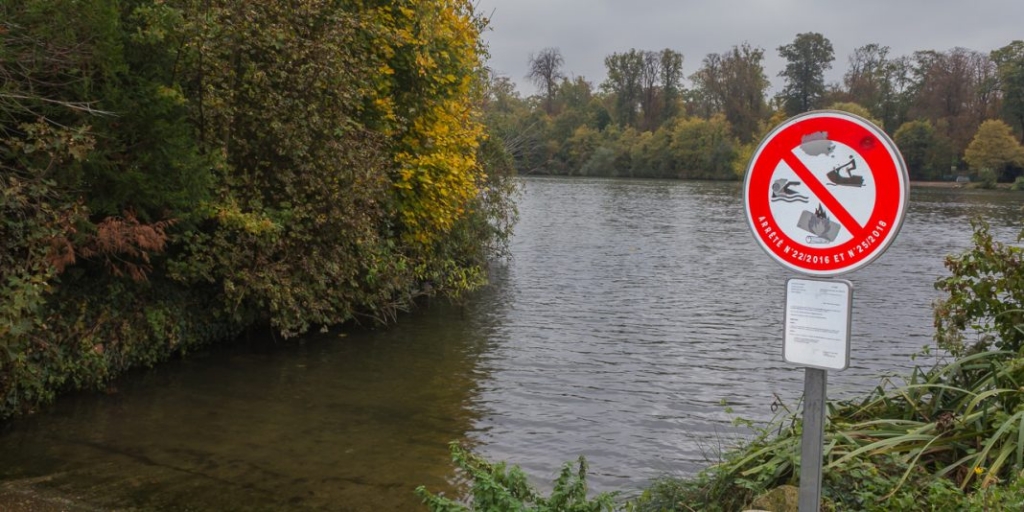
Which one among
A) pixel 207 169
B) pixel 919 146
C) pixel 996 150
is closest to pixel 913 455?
pixel 207 169

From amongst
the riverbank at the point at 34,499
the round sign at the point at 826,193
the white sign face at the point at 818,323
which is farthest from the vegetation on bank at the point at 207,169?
the white sign face at the point at 818,323

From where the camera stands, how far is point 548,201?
5412 centimetres

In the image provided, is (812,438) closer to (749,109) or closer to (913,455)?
(913,455)

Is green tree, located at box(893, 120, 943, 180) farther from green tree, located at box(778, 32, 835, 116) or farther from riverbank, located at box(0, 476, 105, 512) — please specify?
riverbank, located at box(0, 476, 105, 512)

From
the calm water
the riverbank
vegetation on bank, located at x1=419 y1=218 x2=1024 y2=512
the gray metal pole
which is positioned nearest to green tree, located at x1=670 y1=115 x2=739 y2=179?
the calm water

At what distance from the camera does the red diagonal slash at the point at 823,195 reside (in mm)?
3355

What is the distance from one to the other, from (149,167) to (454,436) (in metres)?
4.87

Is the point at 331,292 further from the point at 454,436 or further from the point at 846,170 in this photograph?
the point at 846,170

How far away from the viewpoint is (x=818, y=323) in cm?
337

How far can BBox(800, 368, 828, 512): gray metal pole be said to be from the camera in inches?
136

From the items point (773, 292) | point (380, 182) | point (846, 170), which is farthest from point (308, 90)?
point (773, 292)

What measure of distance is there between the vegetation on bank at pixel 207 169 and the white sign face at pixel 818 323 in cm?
742

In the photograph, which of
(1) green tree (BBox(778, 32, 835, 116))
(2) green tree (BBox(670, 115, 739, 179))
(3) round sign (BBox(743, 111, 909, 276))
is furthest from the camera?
(1) green tree (BBox(778, 32, 835, 116))

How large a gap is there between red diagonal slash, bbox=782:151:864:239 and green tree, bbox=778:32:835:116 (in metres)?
121
